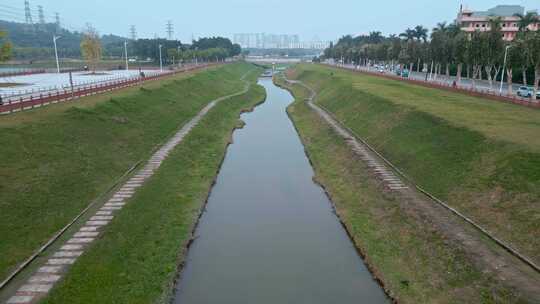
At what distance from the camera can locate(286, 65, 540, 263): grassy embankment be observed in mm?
21898

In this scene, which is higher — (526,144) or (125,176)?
(526,144)

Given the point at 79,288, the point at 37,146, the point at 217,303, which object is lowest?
the point at 217,303

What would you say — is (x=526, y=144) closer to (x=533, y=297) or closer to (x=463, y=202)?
(x=463, y=202)

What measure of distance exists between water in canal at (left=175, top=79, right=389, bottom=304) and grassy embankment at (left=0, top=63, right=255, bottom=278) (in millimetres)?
7992

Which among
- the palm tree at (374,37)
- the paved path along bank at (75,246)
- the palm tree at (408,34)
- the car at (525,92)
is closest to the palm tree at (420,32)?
the palm tree at (408,34)

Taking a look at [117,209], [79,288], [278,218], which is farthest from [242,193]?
[79,288]

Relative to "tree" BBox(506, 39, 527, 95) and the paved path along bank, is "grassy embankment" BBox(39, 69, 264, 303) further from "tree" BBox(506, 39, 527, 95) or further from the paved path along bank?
"tree" BBox(506, 39, 527, 95)

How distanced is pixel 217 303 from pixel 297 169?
2219 cm

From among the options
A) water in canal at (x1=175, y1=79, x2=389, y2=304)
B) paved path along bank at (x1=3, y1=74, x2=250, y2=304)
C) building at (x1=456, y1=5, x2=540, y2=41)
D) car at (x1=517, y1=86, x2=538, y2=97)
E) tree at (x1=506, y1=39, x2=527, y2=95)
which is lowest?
water in canal at (x1=175, y1=79, x2=389, y2=304)

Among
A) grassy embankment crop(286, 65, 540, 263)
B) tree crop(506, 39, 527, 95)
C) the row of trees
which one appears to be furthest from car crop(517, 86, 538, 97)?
grassy embankment crop(286, 65, 540, 263)

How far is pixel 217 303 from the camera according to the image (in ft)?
59.7

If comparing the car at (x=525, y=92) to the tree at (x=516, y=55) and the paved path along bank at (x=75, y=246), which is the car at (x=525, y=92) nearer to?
the tree at (x=516, y=55)

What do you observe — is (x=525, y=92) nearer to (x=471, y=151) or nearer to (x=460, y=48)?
(x=460, y=48)

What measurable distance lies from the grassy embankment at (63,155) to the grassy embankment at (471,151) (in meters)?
23.6
